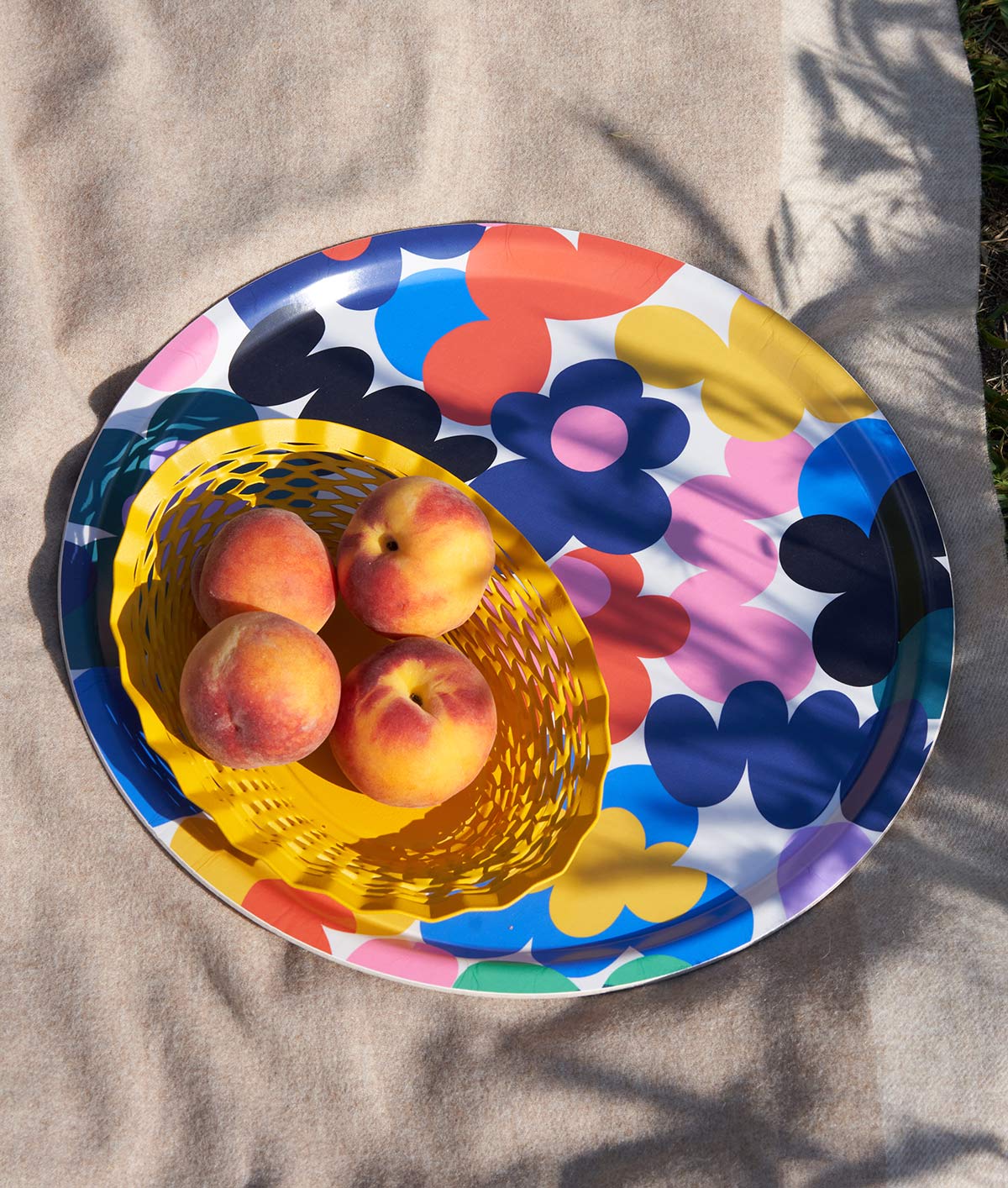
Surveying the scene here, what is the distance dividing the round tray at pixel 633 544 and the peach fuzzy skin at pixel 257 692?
109 millimetres

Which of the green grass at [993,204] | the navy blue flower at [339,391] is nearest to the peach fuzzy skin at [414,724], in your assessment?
the navy blue flower at [339,391]

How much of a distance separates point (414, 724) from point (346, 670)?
0.15m

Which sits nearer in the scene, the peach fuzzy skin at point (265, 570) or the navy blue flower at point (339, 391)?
the peach fuzzy skin at point (265, 570)

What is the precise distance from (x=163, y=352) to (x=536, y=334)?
14.4 inches

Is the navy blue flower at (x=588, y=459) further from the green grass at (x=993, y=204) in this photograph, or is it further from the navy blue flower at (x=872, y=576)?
the green grass at (x=993, y=204)

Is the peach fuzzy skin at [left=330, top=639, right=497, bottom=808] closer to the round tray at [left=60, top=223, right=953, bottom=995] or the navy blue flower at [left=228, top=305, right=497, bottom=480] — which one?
the round tray at [left=60, top=223, right=953, bottom=995]

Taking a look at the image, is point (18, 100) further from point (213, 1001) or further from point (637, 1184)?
point (637, 1184)

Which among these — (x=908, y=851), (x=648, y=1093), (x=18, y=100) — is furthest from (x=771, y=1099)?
(x=18, y=100)

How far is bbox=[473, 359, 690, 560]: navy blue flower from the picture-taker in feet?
3.25

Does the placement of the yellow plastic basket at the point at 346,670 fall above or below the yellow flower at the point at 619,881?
above

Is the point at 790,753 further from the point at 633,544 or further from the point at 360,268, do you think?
the point at 360,268

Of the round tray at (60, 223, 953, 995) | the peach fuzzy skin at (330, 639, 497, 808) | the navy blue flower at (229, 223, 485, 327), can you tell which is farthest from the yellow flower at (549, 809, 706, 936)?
the navy blue flower at (229, 223, 485, 327)

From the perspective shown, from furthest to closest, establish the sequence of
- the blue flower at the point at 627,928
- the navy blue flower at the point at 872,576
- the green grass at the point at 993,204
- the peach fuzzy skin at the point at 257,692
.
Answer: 1. the green grass at the point at 993,204
2. the navy blue flower at the point at 872,576
3. the blue flower at the point at 627,928
4. the peach fuzzy skin at the point at 257,692

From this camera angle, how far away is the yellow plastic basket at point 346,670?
80cm
